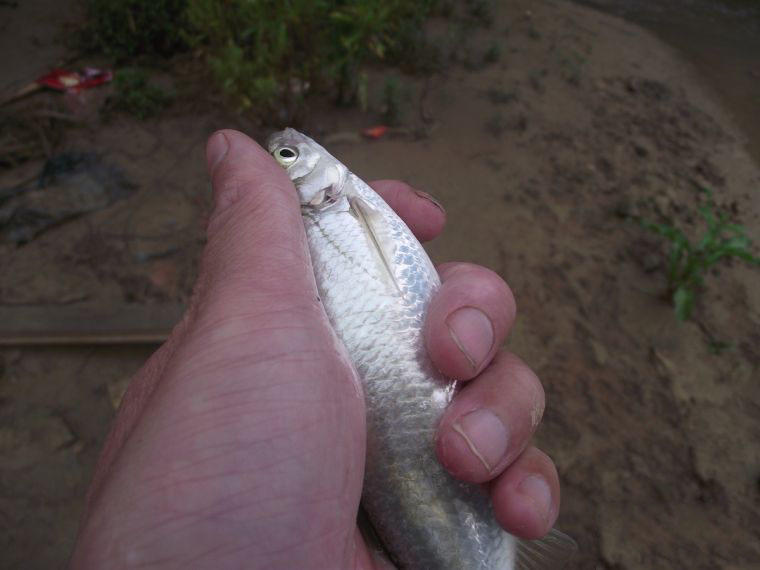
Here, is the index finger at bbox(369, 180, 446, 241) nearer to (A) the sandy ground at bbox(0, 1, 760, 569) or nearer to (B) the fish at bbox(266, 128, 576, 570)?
(B) the fish at bbox(266, 128, 576, 570)

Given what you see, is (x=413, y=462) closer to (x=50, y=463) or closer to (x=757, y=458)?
(x=50, y=463)

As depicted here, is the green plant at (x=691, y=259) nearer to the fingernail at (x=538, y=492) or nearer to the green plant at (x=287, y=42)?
the fingernail at (x=538, y=492)

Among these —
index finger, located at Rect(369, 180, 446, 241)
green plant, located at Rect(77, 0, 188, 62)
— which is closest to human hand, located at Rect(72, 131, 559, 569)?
index finger, located at Rect(369, 180, 446, 241)

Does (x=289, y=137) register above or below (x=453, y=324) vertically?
above

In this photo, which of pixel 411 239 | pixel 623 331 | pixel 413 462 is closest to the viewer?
pixel 413 462

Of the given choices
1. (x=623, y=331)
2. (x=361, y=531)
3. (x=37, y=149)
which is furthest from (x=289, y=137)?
(x=37, y=149)

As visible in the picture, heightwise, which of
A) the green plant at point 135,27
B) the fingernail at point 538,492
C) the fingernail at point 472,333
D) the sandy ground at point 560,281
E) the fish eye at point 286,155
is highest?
the fish eye at point 286,155

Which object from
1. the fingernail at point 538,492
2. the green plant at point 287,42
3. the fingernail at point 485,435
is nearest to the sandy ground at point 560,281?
the green plant at point 287,42

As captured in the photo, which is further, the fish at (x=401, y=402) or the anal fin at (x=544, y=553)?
the anal fin at (x=544, y=553)
